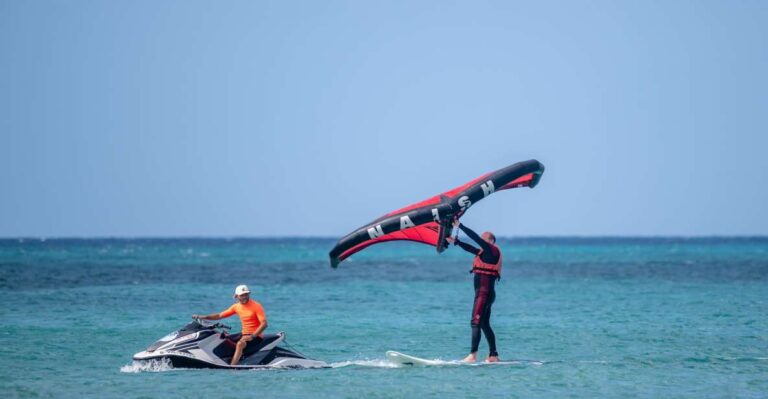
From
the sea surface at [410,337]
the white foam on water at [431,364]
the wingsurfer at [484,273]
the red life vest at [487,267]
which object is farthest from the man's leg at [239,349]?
the red life vest at [487,267]

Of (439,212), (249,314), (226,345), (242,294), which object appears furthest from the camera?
(226,345)

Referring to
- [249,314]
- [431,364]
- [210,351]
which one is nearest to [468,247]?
[431,364]

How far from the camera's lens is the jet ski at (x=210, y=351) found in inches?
692

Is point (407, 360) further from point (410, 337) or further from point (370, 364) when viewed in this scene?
point (410, 337)

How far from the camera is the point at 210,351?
17.7 metres

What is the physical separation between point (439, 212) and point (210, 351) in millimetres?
4347

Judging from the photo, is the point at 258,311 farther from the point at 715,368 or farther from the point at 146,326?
the point at 146,326

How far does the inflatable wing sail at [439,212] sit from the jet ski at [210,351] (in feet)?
6.13

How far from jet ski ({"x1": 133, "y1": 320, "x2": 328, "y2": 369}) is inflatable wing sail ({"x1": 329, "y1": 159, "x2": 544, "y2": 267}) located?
6.13 feet

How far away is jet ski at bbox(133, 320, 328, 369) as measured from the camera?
17578 millimetres

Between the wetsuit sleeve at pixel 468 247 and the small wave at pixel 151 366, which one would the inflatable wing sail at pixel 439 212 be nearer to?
the wetsuit sleeve at pixel 468 247

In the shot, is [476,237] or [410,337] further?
[410,337]

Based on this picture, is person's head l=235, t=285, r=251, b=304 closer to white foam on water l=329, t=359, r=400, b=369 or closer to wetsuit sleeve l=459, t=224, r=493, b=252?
→ white foam on water l=329, t=359, r=400, b=369

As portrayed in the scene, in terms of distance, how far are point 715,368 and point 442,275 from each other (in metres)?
42.6
